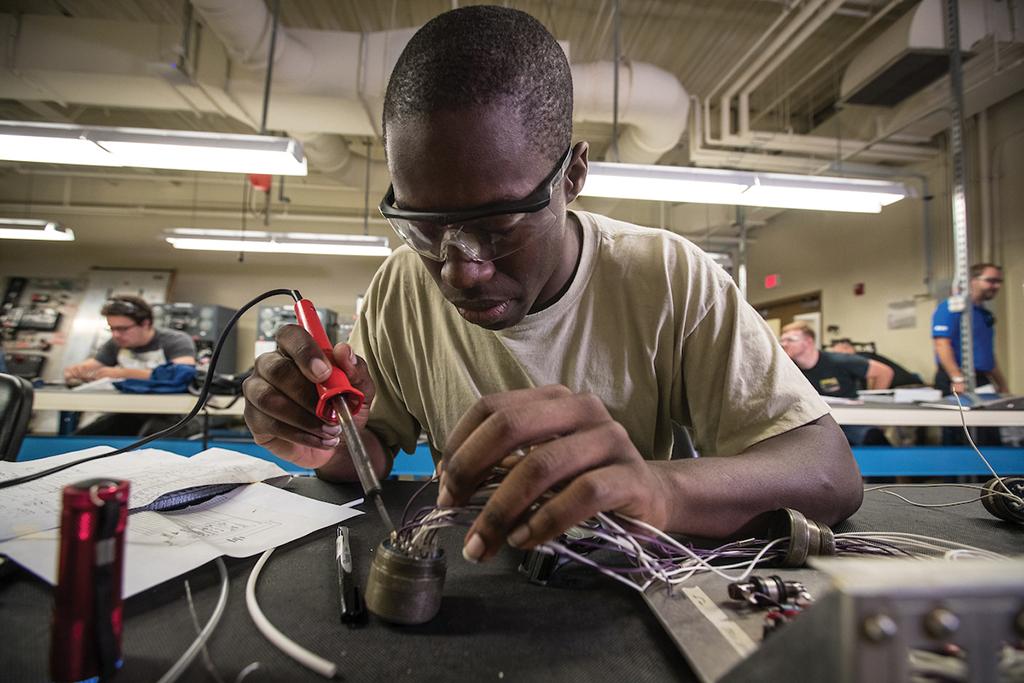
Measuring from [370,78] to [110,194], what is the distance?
5.22m

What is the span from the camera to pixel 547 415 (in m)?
0.44

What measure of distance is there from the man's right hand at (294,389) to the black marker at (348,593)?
0.71 ft

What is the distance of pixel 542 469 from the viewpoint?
1.33 feet

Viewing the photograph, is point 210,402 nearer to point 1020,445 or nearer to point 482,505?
point 482,505

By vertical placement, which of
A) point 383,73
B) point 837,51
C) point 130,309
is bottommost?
point 130,309

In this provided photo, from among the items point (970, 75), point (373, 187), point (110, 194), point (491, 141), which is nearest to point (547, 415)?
point (491, 141)

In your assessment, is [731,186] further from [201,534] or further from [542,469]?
[201,534]

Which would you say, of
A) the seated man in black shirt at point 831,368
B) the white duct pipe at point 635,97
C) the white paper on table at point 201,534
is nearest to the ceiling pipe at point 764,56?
the white duct pipe at point 635,97

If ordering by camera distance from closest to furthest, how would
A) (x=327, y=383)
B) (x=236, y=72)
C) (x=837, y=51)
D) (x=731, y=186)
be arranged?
(x=327, y=383) → (x=731, y=186) → (x=236, y=72) → (x=837, y=51)

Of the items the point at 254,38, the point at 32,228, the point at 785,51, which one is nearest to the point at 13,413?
the point at 254,38

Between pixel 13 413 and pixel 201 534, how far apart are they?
904 mm

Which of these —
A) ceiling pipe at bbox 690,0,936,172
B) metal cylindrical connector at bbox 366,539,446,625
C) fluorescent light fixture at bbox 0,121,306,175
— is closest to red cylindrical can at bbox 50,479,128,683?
metal cylindrical connector at bbox 366,539,446,625

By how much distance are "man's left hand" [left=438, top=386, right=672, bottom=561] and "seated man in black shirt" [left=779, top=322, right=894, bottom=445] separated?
3170 millimetres

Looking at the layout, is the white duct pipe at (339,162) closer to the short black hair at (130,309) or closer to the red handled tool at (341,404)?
the short black hair at (130,309)
